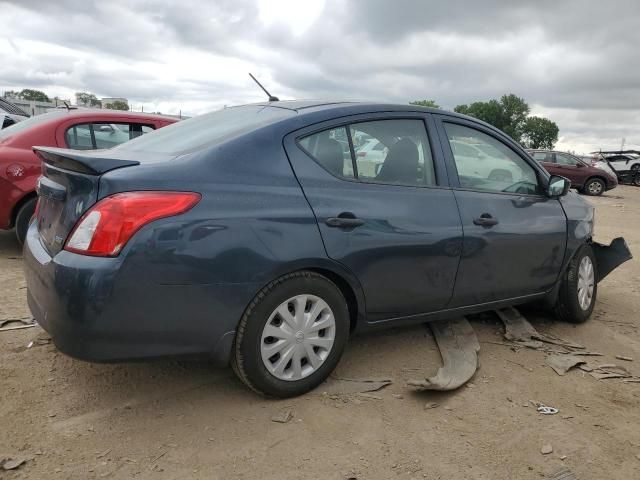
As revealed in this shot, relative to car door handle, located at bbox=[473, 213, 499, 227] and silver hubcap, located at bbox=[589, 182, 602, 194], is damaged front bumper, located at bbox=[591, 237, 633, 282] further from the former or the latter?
silver hubcap, located at bbox=[589, 182, 602, 194]

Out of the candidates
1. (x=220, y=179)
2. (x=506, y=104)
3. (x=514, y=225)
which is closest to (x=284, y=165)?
(x=220, y=179)

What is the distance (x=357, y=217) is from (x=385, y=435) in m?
1.10

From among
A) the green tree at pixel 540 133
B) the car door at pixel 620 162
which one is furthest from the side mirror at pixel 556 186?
the green tree at pixel 540 133

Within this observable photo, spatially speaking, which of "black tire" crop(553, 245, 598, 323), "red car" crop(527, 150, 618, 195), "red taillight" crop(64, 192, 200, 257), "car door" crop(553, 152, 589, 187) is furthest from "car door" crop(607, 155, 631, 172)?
"red taillight" crop(64, 192, 200, 257)

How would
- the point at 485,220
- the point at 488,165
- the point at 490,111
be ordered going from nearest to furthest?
the point at 485,220
the point at 488,165
the point at 490,111

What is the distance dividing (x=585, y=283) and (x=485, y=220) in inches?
58.9

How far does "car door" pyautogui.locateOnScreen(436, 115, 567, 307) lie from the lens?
3598 mm

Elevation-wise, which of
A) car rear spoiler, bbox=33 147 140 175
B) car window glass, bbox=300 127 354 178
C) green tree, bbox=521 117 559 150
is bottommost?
car rear spoiler, bbox=33 147 140 175

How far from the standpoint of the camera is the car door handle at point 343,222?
116 inches

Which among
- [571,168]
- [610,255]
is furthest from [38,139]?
[571,168]

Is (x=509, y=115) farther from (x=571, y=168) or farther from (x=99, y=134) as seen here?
(x=99, y=134)

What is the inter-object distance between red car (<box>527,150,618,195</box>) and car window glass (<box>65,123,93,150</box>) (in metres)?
18.9

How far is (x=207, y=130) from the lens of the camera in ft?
10.7

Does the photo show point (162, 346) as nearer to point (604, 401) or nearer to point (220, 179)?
point (220, 179)
